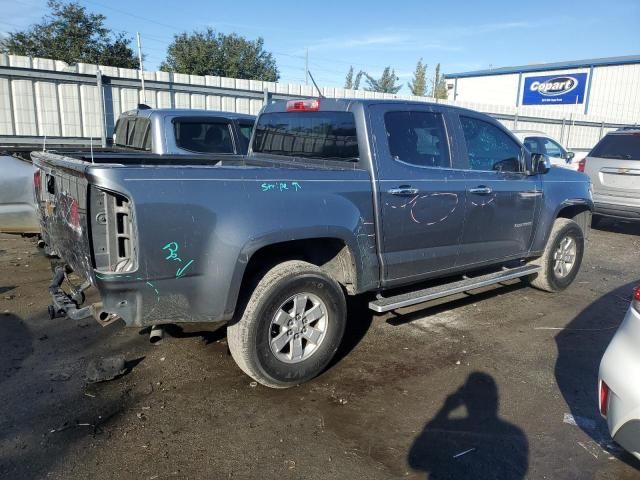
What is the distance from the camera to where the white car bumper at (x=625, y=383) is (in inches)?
96.4

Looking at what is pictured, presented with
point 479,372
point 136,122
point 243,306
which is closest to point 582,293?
point 479,372

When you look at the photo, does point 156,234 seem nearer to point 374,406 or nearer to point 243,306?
→ point 243,306

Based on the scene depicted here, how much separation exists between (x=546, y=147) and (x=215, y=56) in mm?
22029

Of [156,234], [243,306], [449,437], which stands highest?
[156,234]

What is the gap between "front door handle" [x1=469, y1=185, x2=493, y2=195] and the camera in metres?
4.56

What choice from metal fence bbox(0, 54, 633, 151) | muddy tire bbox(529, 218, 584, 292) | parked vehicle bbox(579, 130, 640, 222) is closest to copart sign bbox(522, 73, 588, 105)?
metal fence bbox(0, 54, 633, 151)

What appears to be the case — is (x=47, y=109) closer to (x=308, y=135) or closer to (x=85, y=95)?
(x=85, y=95)

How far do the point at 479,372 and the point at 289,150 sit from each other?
8.11 ft

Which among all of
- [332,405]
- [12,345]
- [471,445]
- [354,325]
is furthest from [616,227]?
[12,345]

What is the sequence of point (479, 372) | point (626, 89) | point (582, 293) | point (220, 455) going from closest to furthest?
point (220, 455)
point (479, 372)
point (582, 293)
point (626, 89)

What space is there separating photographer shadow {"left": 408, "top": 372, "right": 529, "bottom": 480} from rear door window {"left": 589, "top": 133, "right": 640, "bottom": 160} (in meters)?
7.41

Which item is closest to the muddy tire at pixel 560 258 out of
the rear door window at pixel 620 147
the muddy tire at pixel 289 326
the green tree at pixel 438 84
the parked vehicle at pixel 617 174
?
the muddy tire at pixel 289 326

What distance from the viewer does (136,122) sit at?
283 inches

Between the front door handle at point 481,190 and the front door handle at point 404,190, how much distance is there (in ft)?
2.43
